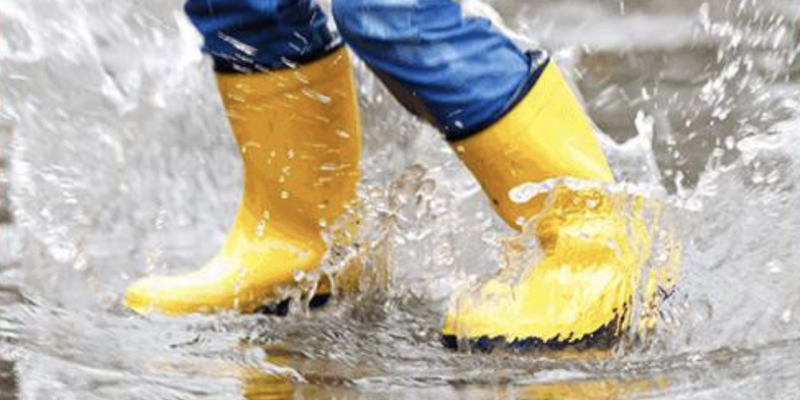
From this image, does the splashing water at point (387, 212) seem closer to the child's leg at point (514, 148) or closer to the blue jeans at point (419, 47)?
the child's leg at point (514, 148)

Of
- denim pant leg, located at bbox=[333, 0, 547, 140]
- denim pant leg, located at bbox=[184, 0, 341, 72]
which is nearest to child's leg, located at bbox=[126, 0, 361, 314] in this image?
denim pant leg, located at bbox=[184, 0, 341, 72]

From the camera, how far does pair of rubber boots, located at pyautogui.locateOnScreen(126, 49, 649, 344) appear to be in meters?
1.97

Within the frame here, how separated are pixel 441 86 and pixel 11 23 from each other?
4.54 ft

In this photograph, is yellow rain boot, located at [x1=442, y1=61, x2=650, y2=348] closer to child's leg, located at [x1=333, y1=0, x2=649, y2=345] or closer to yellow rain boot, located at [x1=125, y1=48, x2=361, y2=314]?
child's leg, located at [x1=333, y1=0, x2=649, y2=345]

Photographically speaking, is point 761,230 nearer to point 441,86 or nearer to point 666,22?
point 441,86

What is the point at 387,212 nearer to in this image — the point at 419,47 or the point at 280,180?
the point at 280,180

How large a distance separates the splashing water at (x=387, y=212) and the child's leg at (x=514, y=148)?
1.8 inches

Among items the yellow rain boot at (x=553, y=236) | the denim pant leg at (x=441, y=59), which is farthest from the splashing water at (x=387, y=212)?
the denim pant leg at (x=441, y=59)

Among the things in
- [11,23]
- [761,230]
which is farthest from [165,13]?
[761,230]

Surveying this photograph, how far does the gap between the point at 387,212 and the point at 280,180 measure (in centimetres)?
15

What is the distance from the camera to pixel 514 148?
2.00 m

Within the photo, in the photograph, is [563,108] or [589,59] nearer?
[563,108]

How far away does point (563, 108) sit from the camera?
2.04 m

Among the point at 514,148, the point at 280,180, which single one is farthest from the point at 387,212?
the point at 514,148
